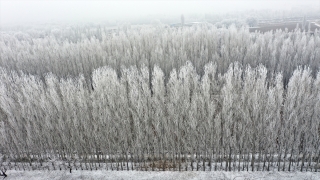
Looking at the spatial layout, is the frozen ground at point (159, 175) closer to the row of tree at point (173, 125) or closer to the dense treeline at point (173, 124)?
the dense treeline at point (173, 124)

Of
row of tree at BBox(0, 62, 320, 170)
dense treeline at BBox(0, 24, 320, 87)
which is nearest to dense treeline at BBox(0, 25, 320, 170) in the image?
row of tree at BBox(0, 62, 320, 170)

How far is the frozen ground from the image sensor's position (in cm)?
2287

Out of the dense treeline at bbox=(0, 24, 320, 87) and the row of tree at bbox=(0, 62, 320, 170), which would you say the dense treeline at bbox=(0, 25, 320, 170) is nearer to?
the row of tree at bbox=(0, 62, 320, 170)

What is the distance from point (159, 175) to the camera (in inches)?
946

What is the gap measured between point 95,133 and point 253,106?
18395mm

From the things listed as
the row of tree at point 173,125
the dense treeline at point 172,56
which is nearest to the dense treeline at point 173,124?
the row of tree at point 173,125

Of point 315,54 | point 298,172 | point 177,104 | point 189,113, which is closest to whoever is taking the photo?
point 298,172

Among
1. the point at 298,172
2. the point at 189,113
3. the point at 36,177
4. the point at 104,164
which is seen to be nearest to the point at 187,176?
the point at 189,113

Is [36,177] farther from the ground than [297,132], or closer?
closer

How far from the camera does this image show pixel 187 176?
23828 millimetres

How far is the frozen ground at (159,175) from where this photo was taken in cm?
2287

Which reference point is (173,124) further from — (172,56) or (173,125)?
(172,56)

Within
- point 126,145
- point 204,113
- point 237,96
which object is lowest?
point 126,145

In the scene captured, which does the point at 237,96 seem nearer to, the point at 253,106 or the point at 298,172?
the point at 253,106
